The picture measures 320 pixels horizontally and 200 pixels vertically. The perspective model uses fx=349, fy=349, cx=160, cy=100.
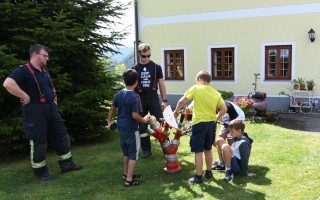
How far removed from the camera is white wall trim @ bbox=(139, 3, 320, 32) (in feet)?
39.7

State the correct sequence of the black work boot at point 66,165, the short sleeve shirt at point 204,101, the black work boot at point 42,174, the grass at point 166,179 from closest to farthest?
the grass at point 166,179, the short sleeve shirt at point 204,101, the black work boot at point 42,174, the black work boot at point 66,165

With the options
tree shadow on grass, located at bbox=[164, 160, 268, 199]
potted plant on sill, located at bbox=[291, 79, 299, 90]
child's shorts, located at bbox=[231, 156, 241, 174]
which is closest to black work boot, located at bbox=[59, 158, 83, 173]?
tree shadow on grass, located at bbox=[164, 160, 268, 199]

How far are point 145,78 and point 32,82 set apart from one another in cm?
186

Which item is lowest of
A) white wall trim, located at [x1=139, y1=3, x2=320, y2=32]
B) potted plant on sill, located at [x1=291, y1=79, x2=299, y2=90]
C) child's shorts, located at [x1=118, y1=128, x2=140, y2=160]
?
child's shorts, located at [x1=118, y1=128, x2=140, y2=160]

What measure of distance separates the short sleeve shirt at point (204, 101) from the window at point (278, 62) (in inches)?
349

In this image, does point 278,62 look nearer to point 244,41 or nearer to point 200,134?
point 244,41

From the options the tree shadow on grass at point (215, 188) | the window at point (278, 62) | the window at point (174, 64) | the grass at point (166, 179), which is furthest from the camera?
the window at point (174, 64)

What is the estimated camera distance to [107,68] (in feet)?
27.9

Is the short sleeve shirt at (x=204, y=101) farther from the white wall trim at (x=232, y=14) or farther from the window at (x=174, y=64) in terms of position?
the window at (x=174, y=64)

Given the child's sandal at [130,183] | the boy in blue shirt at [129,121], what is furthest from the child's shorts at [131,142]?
the child's sandal at [130,183]

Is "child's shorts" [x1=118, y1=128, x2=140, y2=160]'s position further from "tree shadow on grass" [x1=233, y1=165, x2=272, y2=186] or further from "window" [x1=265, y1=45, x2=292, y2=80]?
"window" [x1=265, y1=45, x2=292, y2=80]

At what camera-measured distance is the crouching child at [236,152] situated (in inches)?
191

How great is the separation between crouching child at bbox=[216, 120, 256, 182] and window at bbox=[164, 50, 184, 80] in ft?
32.0

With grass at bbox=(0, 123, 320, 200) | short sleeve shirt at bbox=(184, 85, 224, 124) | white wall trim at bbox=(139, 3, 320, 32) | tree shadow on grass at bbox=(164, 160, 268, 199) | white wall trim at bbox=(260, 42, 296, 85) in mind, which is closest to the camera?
tree shadow on grass at bbox=(164, 160, 268, 199)
